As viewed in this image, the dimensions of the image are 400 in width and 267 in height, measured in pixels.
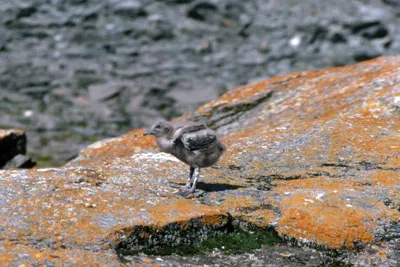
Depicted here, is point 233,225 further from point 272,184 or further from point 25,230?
point 25,230

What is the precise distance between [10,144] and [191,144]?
5861 mm

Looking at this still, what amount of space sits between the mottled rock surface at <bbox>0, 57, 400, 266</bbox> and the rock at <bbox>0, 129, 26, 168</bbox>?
425 cm

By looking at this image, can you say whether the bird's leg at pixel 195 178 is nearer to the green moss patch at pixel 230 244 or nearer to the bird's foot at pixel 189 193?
the bird's foot at pixel 189 193

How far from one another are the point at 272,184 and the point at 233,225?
103cm

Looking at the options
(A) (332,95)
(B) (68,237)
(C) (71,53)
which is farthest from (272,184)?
(C) (71,53)

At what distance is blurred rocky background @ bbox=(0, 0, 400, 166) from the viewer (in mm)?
20078

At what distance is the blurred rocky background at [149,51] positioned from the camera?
790 inches

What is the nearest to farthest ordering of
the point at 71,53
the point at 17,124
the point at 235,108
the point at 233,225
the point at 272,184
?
the point at 233,225 → the point at 272,184 → the point at 235,108 → the point at 17,124 → the point at 71,53

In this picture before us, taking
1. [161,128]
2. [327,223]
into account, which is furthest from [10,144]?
[327,223]

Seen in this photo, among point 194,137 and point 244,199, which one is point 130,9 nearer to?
point 194,137

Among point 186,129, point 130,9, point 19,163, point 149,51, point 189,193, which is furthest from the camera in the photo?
point 130,9

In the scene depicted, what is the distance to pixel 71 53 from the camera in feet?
77.0

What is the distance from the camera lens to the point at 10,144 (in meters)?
12.8

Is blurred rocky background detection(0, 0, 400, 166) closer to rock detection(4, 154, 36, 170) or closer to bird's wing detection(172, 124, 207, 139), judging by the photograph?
rock detection(4, 154, 36, 170)
